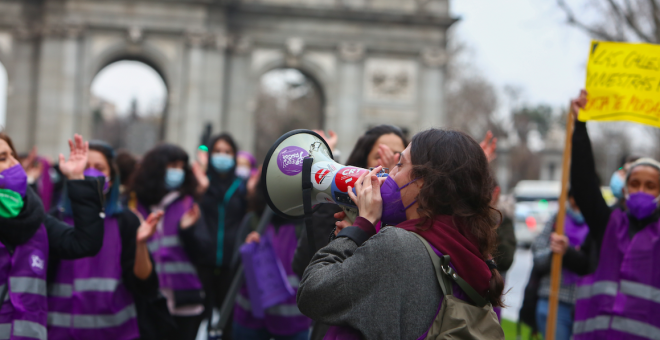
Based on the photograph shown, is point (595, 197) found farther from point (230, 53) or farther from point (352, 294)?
point (230, 53)

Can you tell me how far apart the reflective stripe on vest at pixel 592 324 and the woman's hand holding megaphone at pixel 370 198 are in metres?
2.51

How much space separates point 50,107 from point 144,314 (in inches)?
893

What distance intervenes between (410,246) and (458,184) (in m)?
0.29

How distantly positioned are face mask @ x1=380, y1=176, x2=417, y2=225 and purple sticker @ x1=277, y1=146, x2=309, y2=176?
0.47 m

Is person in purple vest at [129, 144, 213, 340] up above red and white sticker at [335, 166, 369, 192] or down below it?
below

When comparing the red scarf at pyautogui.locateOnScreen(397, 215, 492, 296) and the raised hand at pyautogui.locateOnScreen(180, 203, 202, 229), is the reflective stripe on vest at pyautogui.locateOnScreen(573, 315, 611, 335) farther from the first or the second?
the raised hand at pyautogui.locateOnScreen(180, 203, 202, 229)

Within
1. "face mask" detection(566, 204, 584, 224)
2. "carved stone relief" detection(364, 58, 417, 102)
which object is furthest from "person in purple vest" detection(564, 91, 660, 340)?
"carved stone relief" detection(364, 58, 417, 102)

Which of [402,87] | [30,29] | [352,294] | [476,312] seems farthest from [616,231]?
[30,29]

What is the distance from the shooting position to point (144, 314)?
4270mm

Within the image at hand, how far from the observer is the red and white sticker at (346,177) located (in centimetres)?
263

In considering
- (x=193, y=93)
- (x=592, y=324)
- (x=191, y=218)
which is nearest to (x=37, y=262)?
(x=191, y=218)

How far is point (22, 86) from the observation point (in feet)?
83.7

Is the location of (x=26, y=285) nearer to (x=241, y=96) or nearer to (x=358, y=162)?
(x=358, y=162)

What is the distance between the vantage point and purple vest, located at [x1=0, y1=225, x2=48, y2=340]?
10.9 ft
